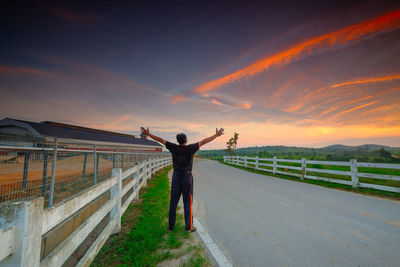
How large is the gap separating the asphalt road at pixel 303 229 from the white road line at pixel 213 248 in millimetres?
91

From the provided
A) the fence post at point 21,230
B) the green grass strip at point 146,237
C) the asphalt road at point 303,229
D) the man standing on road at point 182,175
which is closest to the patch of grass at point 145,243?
the green grass strip at point 146,237

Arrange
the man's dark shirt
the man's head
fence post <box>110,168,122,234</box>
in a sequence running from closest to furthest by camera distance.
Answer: fence post <box>110,168,122,234</box> < the man's dark shirt < the man's head

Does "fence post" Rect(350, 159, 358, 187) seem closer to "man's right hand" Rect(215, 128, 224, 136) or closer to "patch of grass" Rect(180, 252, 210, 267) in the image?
"man's right hand" Rect(215, 128, 224, 136)

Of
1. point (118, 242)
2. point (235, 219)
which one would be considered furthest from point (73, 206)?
point (235, 219)

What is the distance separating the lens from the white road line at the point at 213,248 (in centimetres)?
277

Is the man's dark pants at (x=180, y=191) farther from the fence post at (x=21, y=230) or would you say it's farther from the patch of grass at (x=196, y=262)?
the fence post at (x=21, y=230)

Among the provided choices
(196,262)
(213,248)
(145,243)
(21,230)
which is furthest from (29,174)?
(213,248)

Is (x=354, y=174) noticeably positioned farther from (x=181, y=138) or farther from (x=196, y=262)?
(x=196, y=262)

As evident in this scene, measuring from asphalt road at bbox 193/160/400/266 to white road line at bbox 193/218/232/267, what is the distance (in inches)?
3.6

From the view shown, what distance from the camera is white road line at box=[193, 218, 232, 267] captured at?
2771mm

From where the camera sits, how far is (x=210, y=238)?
3.54 m

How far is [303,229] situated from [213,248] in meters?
2.17

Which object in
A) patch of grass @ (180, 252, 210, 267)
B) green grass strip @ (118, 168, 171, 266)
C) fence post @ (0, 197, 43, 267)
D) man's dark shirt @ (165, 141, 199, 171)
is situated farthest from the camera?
man's dark shirt @ (165, 141, 199, 171)

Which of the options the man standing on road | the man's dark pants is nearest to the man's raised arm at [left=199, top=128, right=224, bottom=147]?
the man standing on road
